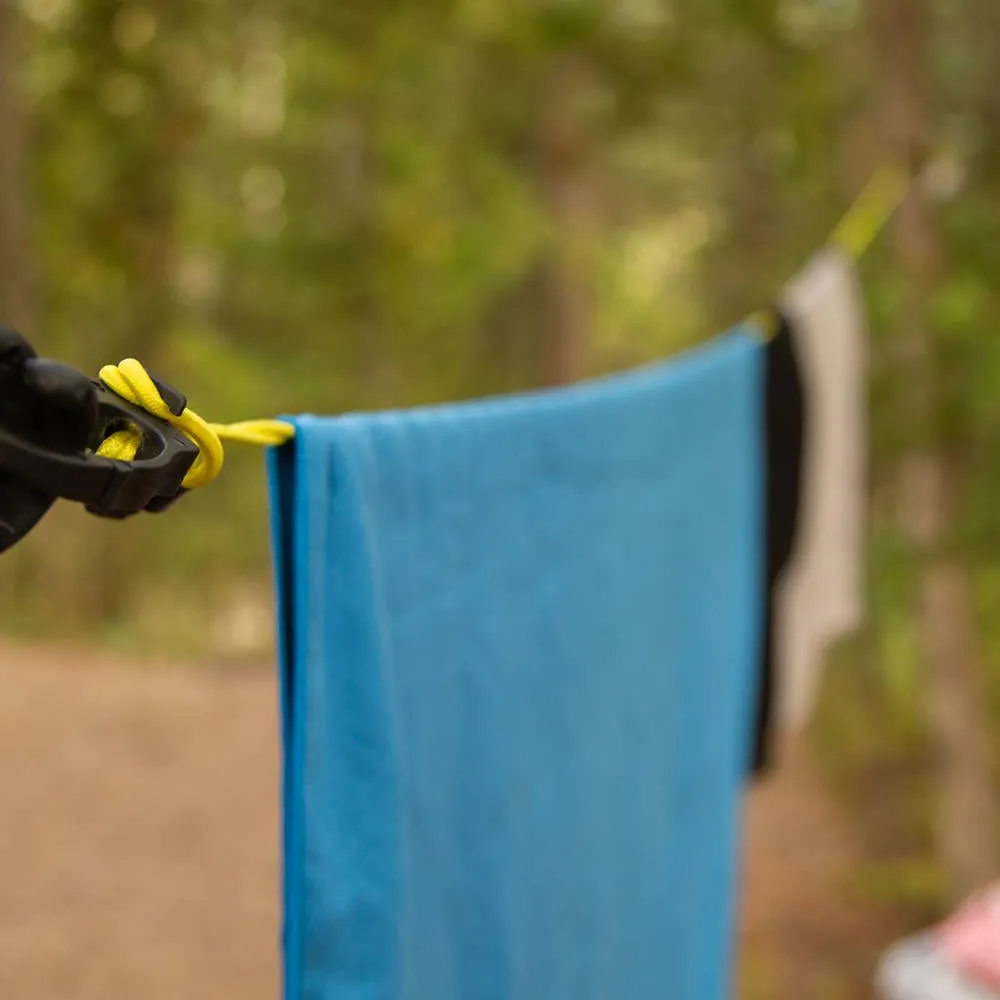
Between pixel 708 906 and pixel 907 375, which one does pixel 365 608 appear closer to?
pixel 708 906

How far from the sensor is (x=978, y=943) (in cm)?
141

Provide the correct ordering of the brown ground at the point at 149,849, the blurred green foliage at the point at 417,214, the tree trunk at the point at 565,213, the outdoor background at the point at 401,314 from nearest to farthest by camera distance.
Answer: the brown ground at the point at 149,849
the outdoor background at the point at 401,314
the blurred green foliage at the point at 417,214
the tree trunk at the point at 565,213

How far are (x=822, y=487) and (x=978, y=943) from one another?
2.01ft

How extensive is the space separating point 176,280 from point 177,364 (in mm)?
284

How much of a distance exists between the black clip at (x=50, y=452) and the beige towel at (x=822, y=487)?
1.06 metres

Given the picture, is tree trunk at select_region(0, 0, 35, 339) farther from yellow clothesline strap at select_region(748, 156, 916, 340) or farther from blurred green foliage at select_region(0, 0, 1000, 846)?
yellow clothesline strap at select_region(748, 156, 916, 340)

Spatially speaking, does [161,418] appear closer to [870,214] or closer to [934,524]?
[870,214]

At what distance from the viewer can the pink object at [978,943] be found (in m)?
1.38

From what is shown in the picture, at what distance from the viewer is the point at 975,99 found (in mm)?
2418

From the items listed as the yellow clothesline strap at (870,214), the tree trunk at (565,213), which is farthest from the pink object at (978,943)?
the tree trunk at (565,213)

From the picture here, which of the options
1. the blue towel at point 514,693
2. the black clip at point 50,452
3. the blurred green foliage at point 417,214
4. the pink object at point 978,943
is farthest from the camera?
the blurred green foliage at point 417,214

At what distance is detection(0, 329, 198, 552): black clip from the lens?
402 mm

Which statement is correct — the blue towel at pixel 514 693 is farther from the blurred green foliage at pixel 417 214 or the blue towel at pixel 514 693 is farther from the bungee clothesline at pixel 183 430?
the blurred green foliage at pixel 417 214

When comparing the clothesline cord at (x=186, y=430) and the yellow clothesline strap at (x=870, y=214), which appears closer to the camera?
the clothesline cord at (x=186, y=430)
